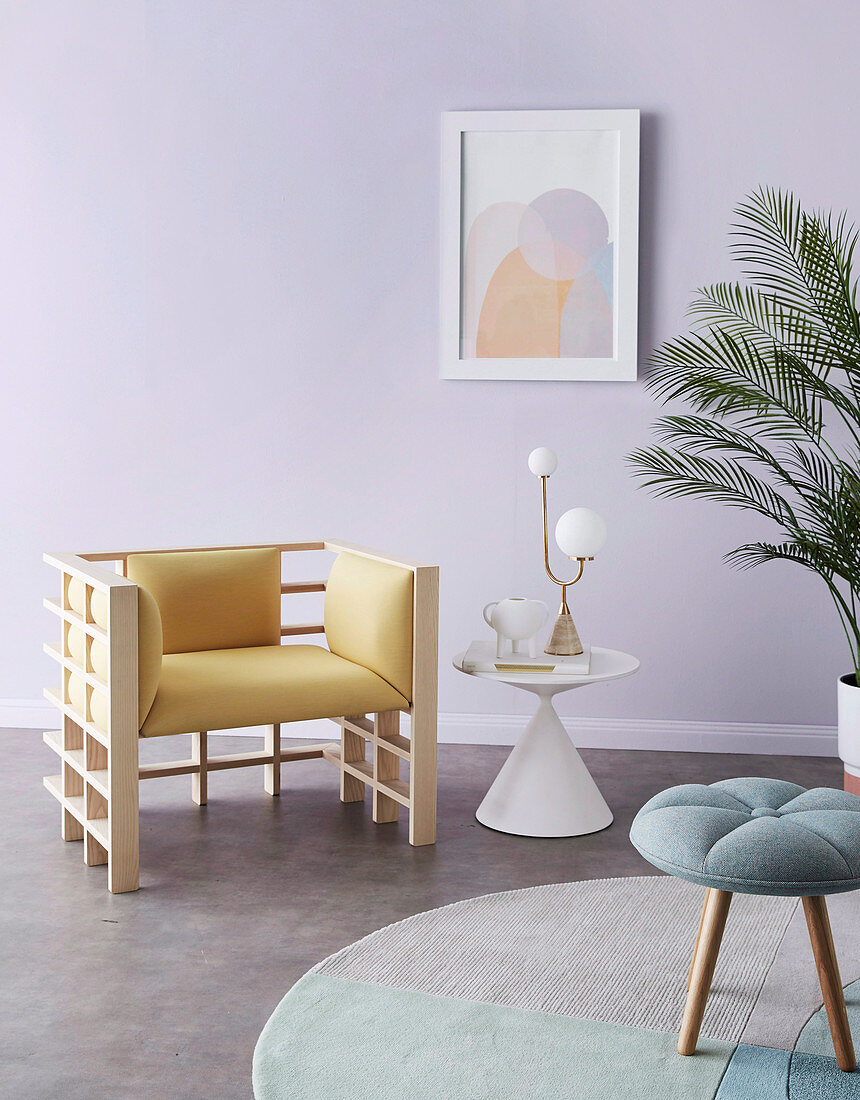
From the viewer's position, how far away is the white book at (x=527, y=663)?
3039mm

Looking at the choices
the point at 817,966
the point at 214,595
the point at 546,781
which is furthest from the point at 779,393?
the point at 817,966

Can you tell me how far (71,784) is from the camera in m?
3.05

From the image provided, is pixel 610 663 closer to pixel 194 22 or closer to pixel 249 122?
pixel 249 122

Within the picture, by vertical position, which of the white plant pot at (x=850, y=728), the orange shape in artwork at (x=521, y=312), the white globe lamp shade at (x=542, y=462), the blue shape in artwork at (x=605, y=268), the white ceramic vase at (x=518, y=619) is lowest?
the white plant pot at (x=850, y=728)

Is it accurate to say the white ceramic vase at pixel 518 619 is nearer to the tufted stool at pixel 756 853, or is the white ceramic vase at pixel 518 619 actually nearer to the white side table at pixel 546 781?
the white side table at pixel 546 781

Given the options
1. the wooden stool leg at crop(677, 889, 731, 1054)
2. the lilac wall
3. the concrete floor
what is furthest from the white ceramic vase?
the wooden stool leg at crop(677, 889, 731, 1054)

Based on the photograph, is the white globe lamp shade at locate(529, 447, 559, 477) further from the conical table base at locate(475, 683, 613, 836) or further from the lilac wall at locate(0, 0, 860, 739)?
the lilac wall at locate(0, 0, 860, 739)

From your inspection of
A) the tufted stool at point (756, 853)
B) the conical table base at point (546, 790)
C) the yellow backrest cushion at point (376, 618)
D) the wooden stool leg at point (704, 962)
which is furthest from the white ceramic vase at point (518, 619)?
the wooden stool leg at point (704, 962)

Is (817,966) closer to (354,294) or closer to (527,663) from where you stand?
(527,663)

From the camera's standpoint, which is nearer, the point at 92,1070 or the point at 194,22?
the point at 92,1070

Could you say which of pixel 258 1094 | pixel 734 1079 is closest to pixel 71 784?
pixel 258 1094

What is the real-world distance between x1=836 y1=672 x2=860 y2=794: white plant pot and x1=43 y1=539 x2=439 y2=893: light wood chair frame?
1.22 metres

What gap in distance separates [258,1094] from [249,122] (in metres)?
3.14

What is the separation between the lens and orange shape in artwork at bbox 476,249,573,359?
3.84 metres
